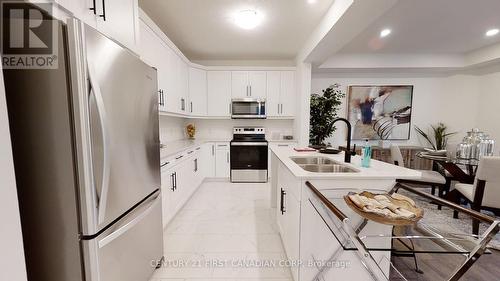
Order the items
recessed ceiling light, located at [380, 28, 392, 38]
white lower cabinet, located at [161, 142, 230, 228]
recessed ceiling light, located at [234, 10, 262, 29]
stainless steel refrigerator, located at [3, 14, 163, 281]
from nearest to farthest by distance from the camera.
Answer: stainless steel refrigerator, located at [3, 14, 163, 281], white lower cabinet, located at [161, 142, 230, 228], recessed ceiling light, located at [234, 10, 262, 29], recessed ceiling light, located at [380, 28, 392, 38]

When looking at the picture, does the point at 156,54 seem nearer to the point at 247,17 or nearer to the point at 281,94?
the point at 247,17

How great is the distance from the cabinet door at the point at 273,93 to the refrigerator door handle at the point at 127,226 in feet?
10.9

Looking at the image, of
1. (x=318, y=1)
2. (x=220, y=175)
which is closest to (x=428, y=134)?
(x=318, y=1)

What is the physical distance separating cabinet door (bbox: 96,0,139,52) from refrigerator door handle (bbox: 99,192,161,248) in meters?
1.19

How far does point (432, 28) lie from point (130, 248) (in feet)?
15.1

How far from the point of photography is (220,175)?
14.9ft

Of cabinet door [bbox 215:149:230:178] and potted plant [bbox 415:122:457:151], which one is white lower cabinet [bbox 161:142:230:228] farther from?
potted plant [bbox 415:122:457:151]

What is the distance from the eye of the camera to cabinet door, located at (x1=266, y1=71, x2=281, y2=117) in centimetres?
451

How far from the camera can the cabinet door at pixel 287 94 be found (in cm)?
451

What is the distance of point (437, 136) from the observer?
477 cm

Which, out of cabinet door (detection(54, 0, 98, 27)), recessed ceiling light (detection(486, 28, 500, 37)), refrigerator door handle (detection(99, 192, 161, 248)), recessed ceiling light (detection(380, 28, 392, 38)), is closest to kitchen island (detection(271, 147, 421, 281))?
refrigerator door handle (detection(99, 192, 161, 248))

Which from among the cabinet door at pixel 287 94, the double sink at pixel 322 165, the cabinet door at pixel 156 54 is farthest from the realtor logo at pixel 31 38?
the cabinet door at pixel 287 94

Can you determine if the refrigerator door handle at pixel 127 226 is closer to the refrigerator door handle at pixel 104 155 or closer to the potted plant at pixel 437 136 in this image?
the refrigerator door handle at pixel 104 155

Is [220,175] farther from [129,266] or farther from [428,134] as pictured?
[428,134]
